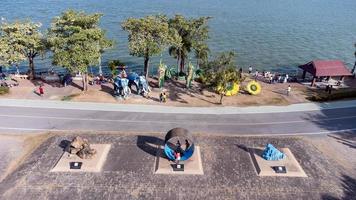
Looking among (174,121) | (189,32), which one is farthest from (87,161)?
(189,32)

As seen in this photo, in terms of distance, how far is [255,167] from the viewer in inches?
1196

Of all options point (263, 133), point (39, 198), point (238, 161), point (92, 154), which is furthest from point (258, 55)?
point (39, 198)

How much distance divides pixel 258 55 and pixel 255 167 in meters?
46.7

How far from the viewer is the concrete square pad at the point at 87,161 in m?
29.3

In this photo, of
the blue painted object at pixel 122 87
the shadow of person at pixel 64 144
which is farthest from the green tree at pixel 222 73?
the shadow of person at pixel 64 144

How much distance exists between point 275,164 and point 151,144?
38.5ft

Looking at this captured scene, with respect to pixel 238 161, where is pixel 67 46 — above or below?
above

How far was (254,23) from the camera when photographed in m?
96.1

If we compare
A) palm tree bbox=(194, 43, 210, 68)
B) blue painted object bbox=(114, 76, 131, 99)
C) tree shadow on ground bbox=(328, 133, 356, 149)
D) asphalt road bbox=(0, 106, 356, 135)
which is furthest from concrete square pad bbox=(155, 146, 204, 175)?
palm tree bbox=(194, 43, 210, 68)

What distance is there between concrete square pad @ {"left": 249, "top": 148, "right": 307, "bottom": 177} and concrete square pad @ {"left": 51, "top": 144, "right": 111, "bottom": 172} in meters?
13.7

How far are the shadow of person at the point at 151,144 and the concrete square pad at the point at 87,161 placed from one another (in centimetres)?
334

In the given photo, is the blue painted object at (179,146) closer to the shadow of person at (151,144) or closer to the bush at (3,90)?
the shadow of person at (151,144)

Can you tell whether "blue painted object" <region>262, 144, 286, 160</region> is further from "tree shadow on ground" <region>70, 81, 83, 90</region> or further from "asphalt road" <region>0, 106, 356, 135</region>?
"tree shadow on ground" <region>70, 81, 83, 90</region>

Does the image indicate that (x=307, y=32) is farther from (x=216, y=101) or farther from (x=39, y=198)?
(x=39, y=198)
